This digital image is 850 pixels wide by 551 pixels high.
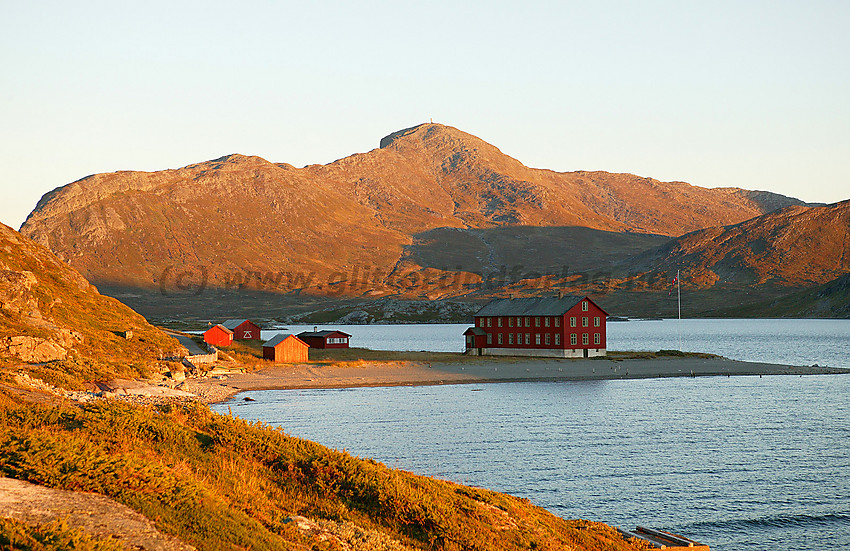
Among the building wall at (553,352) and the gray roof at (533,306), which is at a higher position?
the gray roof at (533,306)

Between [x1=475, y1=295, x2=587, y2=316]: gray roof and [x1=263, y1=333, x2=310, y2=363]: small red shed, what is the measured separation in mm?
26569

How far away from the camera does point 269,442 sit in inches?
727

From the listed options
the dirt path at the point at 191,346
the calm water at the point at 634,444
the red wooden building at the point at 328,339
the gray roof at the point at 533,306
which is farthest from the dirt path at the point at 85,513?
the red wooden building at the point at 328,339

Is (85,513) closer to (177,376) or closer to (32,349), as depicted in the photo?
(32,349)

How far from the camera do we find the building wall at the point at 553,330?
99188mm

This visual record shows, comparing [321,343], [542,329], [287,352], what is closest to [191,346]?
[287,352]

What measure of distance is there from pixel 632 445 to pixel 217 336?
259ft

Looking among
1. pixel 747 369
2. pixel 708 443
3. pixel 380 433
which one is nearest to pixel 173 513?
pixel 380 433

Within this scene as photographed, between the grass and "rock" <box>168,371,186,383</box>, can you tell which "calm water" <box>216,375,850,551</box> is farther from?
the grass

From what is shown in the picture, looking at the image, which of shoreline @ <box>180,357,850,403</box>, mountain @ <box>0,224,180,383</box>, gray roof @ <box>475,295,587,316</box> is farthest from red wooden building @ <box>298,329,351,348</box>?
mountain @ <box>0,224,180,383</box>

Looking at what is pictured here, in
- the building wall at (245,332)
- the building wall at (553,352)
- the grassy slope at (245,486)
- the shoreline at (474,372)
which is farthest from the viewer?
the building wall at (245,332)

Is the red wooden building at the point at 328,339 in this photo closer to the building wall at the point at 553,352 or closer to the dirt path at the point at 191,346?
the dirt path at the point at 191,346

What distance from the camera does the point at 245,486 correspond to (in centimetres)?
1562

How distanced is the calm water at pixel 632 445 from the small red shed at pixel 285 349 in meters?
22.2
